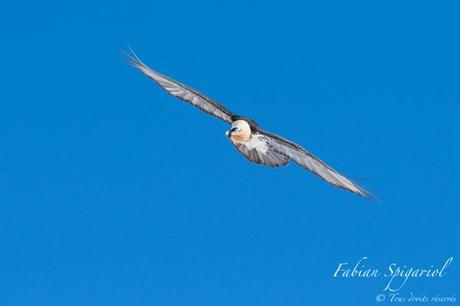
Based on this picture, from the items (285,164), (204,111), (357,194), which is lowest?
(357,194)

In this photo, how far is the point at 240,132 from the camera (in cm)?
2941

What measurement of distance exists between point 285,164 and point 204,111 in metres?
3.15

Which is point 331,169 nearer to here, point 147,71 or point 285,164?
point 285,164

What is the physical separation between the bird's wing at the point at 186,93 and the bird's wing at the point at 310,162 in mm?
1645

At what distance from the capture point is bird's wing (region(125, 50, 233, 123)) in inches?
1196

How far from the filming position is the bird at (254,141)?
2866 centimetres

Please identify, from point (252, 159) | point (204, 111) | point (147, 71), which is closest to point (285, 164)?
point (252, 159)

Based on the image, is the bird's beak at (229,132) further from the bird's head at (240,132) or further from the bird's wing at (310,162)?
the bird's wing at (310,162)

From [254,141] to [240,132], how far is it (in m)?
0.60

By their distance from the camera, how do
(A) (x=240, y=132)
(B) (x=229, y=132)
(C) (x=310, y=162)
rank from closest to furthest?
(C) (x=310, y=162) < (A) (x=240, y=132) < (B) (x=229, y=132)

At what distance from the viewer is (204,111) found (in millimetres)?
30609

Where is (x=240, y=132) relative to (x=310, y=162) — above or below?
above

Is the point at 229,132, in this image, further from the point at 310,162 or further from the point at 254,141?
the point at 310,162

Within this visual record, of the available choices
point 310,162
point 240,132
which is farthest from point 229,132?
point 310,162
